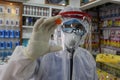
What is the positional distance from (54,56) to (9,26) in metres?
2.40

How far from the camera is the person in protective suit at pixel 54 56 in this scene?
0.68 metres

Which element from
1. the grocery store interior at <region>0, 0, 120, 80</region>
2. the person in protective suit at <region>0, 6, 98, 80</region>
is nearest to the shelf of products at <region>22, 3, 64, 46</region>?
the grocery store interior at <region>0, 0, 120, 80</region>

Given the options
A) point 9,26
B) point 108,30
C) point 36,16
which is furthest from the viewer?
point 36,16

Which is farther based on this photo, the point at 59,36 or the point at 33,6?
the point at 33,6

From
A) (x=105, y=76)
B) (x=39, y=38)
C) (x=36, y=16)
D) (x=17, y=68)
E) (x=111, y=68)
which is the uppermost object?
(x=36, y=16)

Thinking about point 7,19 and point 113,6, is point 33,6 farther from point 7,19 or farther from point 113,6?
point 113,6

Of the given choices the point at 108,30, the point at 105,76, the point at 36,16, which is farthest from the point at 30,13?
the point at 105,76

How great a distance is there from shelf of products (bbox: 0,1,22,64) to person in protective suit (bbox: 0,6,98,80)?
2302 mm

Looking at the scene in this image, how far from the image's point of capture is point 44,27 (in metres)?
0.68

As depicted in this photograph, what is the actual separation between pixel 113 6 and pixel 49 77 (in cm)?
239

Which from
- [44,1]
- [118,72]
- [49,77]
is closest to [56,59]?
[49,77]

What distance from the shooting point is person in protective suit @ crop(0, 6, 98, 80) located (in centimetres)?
68

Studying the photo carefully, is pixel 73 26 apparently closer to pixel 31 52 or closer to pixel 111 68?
pixel 31 52

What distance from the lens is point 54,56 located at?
0.89 meters
